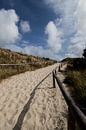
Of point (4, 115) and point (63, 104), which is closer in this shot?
point (4, 115)

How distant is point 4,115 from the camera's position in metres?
7.10

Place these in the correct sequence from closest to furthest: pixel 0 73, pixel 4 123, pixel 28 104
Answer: pixel 4 123, pixel 28 104, pixel 0 73

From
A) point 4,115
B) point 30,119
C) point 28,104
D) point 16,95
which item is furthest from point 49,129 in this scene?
point 16,95

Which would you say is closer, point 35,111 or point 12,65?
point 35,111

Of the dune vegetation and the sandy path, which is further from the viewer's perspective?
the dune vegetation

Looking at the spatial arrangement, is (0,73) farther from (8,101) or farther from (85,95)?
(85,95)

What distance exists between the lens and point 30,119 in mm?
6684

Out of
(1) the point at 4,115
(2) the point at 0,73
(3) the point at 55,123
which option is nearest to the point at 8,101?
(1) the point at 4,115

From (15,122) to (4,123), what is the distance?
314 millimetres

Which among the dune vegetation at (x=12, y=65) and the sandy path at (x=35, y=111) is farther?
the dune vegetation at (x=12, y=65)

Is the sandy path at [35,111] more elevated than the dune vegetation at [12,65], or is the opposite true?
the dune vegetation at [12,65]

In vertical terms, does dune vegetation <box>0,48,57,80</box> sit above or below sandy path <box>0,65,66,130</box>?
above

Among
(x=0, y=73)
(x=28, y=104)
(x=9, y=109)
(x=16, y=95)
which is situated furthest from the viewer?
(x=0, y=73)

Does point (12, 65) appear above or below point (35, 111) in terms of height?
above
